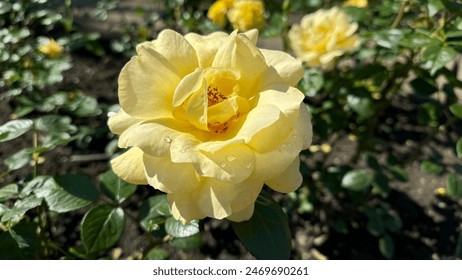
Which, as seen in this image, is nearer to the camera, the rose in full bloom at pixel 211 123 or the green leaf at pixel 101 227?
the rose in full bloom at pixel 211 123

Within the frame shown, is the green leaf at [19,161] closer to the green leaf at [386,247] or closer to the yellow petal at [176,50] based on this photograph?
the yellow petal at [176,50]

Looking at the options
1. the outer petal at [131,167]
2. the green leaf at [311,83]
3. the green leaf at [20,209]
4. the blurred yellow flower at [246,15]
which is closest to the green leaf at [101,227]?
the green leaf at [20,209]

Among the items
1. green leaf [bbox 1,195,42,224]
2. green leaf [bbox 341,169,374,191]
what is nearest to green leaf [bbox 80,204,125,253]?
green leaf [bbox 1,195,42,224]

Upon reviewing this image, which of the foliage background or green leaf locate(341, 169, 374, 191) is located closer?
the foliage background

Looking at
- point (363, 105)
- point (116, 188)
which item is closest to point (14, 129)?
point (116, 188)

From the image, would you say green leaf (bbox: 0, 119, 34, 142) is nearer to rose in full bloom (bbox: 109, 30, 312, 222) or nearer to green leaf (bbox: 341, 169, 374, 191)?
rose in full bloom (bbox: 109, 30, 312, 222)

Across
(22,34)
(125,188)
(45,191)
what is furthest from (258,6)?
(45,191)
